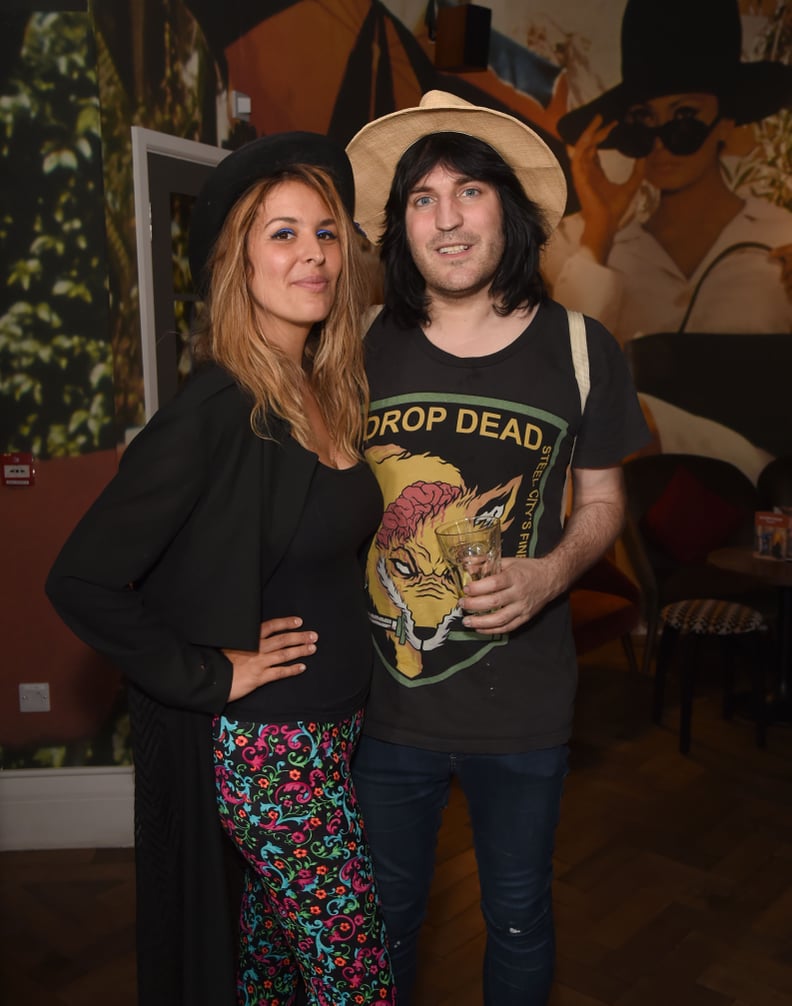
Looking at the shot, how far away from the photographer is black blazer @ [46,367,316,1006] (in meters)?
1.52

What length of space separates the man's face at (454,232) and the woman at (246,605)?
20 centimetres

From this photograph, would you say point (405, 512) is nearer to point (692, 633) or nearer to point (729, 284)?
point (692, 633)

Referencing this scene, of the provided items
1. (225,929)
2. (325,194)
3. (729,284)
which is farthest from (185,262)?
(729,284)

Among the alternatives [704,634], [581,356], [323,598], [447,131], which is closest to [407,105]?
[704,634]

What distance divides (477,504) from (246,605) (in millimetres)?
527

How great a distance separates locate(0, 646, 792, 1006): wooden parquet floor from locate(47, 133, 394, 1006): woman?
3.92 ft

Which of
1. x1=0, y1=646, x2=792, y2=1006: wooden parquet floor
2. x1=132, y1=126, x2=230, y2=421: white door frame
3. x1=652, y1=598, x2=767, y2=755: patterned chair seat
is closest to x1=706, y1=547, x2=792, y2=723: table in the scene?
x1=652, y1=598, x2=767, y2=755: patterned chair seat

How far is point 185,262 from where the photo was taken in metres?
3.52

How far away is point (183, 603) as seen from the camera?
1.61 meters

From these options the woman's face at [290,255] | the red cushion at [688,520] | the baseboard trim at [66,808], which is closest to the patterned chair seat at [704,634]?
the red cushion at [688,520]

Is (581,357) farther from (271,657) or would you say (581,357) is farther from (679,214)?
(679,214)

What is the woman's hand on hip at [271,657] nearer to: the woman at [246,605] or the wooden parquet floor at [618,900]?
the woman at [246,605]

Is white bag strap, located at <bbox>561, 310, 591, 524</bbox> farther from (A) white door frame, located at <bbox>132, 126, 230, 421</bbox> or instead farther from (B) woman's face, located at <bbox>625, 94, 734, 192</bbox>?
(B) woman's face, located at <bbox>625, 94, 734, 192</bbox>

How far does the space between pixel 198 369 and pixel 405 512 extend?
0.48m
